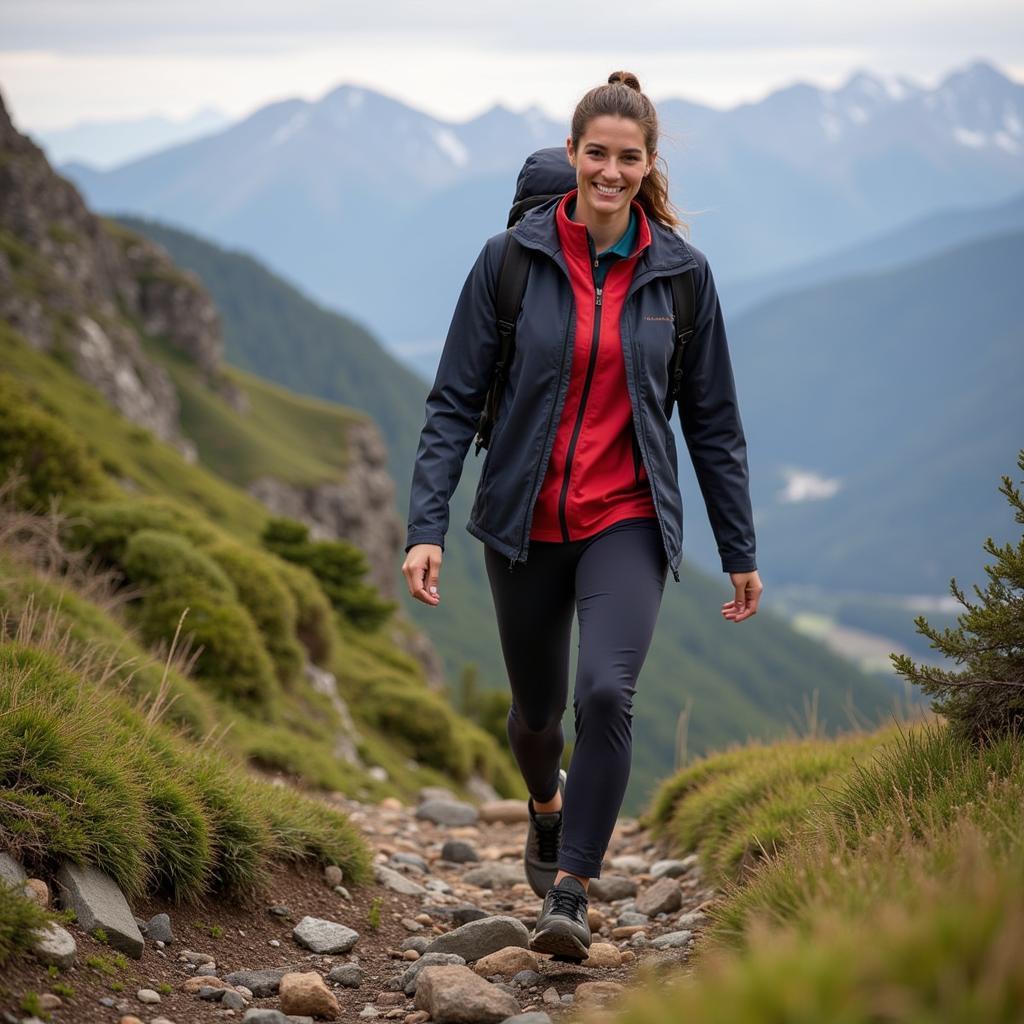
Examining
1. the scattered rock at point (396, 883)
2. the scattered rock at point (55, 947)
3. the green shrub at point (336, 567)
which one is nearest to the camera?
the scattered rock at point (55, 947)

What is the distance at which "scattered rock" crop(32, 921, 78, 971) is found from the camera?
13.6ft

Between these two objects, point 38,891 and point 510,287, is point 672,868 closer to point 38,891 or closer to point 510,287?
point 510,287

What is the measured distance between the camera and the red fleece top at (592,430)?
16.9 ft

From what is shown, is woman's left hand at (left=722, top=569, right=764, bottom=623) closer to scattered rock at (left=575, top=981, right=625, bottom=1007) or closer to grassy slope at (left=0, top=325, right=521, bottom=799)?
scattered rock at (left=575, top=981, right=625, bottom=1007)

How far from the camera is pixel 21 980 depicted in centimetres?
397

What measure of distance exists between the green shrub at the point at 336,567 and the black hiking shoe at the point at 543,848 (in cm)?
2652

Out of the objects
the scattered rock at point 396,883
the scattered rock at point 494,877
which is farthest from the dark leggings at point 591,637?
the scattered rock at point 494,877

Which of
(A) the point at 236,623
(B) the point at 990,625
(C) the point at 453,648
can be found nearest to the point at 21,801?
(B) the point at 990,625

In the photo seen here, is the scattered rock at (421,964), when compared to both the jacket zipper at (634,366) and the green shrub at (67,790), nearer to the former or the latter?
the green shrub at (67,790)

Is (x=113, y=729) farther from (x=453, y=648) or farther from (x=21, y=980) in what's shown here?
(x=453, y=648)

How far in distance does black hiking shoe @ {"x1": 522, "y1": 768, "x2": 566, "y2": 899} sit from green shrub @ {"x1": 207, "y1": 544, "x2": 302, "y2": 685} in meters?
9.10

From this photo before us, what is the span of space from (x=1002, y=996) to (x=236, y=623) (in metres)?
11.4

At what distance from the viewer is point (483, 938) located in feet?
17.9

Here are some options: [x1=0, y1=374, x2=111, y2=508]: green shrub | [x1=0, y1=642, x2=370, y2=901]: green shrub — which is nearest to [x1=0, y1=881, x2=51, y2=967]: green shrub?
[x1=0, y1=642, x2=370, y2=901]: green shrub
